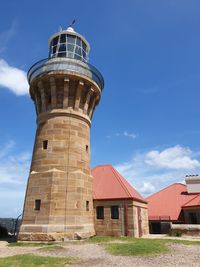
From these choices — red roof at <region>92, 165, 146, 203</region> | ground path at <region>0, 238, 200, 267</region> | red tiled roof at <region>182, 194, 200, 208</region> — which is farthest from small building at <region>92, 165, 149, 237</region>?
ground path at <region>0, 238, 200, 267</region>

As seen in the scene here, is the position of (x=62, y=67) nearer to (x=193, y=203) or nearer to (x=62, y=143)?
(x=62, y=143)

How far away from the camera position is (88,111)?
22.0m

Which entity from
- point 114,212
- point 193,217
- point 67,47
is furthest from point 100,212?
point 67,47

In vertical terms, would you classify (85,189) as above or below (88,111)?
below

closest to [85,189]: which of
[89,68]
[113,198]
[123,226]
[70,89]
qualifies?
[113,198]

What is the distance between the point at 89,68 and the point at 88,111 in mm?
3685

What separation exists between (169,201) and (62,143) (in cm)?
1720

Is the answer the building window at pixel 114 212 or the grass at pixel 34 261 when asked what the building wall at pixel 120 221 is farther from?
the grass at pixel 34 261

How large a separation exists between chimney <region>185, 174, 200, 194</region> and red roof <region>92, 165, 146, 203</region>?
10.6 metres

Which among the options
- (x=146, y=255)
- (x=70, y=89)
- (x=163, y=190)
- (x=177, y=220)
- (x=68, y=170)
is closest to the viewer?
(x=146, y=255)

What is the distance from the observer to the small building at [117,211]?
20.6 m

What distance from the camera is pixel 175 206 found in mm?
29016

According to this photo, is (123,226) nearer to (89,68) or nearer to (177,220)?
(177,220)

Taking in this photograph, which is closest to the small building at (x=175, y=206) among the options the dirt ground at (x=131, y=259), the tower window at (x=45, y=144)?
the dirt ground at (x=131, y=259)
